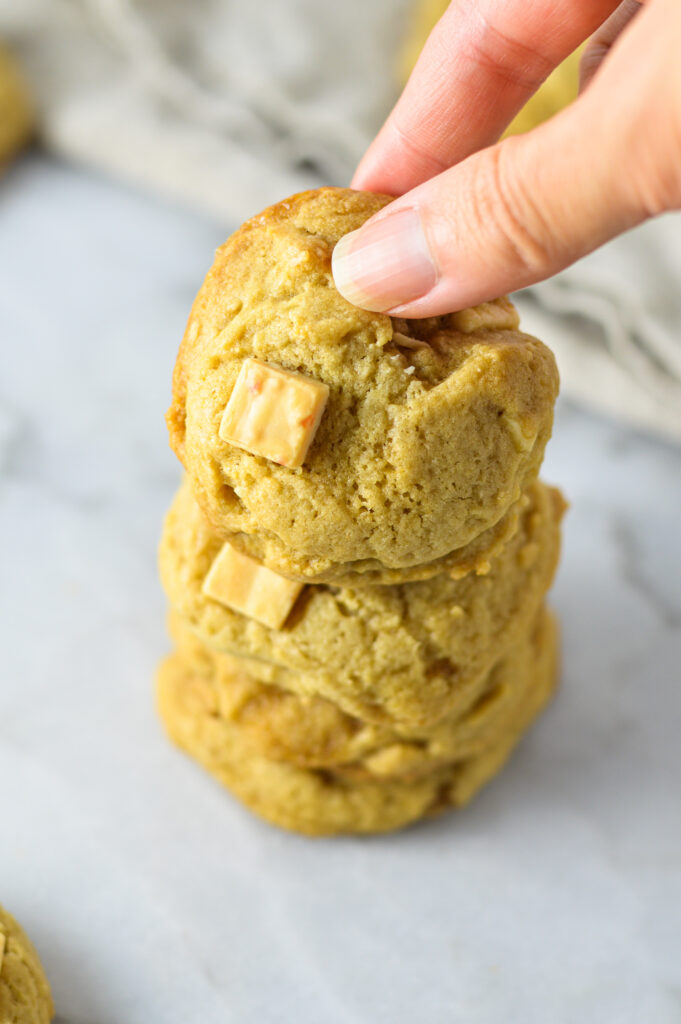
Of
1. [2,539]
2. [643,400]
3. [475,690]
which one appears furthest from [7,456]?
[643,400]

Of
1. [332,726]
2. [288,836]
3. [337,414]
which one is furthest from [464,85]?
[288,836]

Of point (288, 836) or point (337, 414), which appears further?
point (288, 836)

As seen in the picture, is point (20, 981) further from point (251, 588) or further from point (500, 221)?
point (500, 221)

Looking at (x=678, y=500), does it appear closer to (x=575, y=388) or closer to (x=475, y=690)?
(x=575, y=388)

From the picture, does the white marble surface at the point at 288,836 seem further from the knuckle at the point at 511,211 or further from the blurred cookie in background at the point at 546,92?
the knuckle at the point at 511,211

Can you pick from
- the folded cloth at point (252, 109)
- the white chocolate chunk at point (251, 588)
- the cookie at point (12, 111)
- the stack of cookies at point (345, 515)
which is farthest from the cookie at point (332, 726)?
the cookie at point (12, 111)

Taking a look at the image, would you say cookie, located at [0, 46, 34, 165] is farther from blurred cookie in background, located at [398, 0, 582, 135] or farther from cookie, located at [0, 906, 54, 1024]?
cookie, located at [0, 906, 54, 1024]
